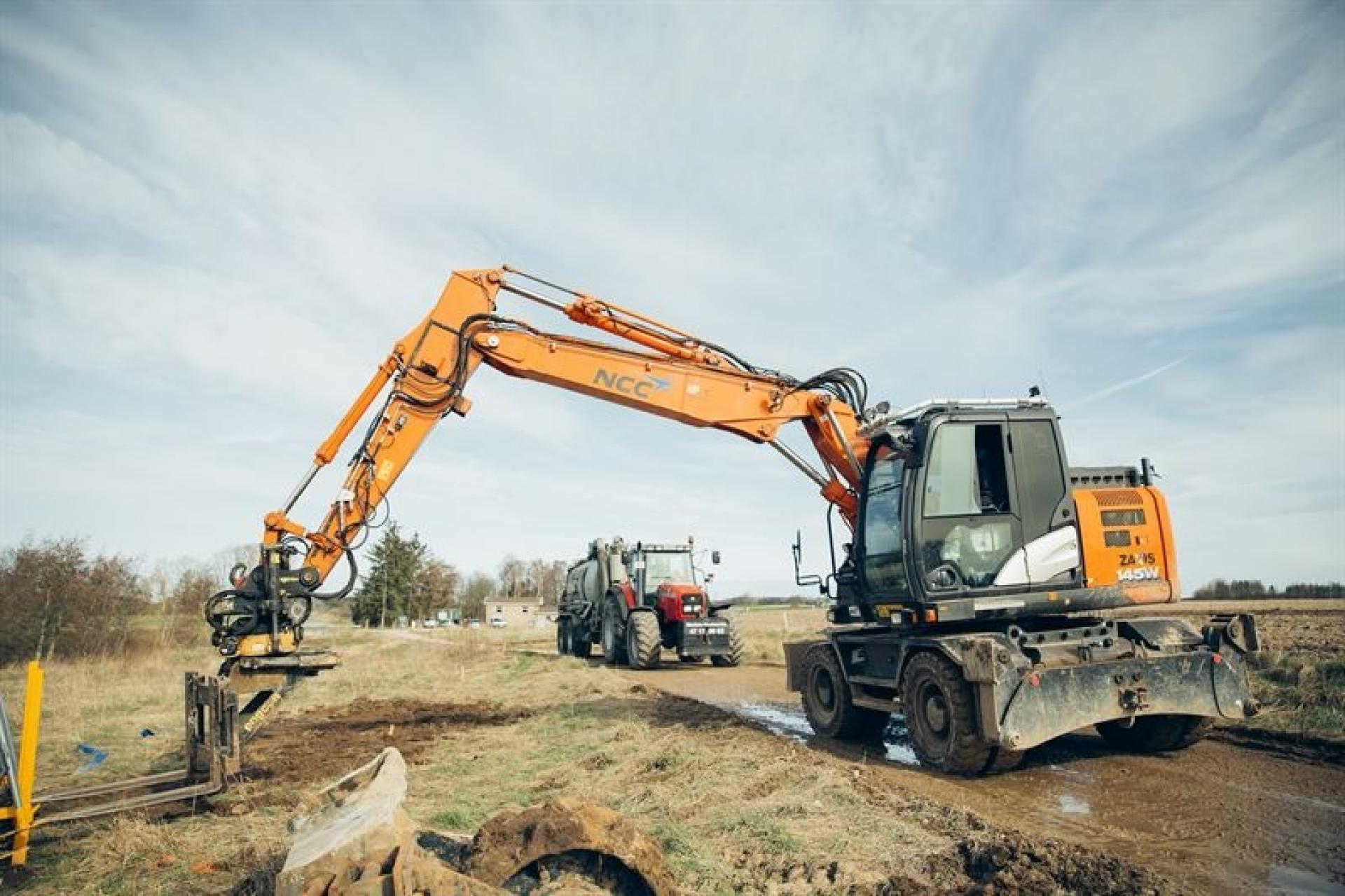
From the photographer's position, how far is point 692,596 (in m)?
17.6

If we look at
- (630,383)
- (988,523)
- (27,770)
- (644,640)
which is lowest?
(27,770)

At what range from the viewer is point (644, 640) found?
1702cm

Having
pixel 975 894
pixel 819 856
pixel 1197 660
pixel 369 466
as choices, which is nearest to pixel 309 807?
pixel 819 856

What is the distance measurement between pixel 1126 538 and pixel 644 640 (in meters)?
11.3

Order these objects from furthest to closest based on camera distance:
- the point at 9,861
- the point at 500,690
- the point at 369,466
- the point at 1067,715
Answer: the point at 500,690 → the point at 369,466 → the point at 1067,715 → the point at 9,861

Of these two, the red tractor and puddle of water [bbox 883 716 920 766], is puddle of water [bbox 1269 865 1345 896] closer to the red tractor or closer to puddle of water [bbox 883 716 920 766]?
puddle of water [bbox 883 716 920 766]

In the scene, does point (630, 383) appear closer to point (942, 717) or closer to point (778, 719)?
point (942, 717)

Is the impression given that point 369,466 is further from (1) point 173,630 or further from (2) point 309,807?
(1) point 173,630

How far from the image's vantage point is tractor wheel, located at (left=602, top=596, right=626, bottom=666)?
61.6 feet

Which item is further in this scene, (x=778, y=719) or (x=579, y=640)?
(x=579, y=640)

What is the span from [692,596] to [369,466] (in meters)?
10.4

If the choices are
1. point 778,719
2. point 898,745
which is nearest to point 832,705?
point 898,745

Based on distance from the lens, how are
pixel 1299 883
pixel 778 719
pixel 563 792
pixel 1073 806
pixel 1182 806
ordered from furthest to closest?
pixel 778 719, pixel 563 792, pixel 1073 806, pixel 1182 806, pixel 1299 883

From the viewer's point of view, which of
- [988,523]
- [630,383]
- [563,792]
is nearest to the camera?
[563,792]
